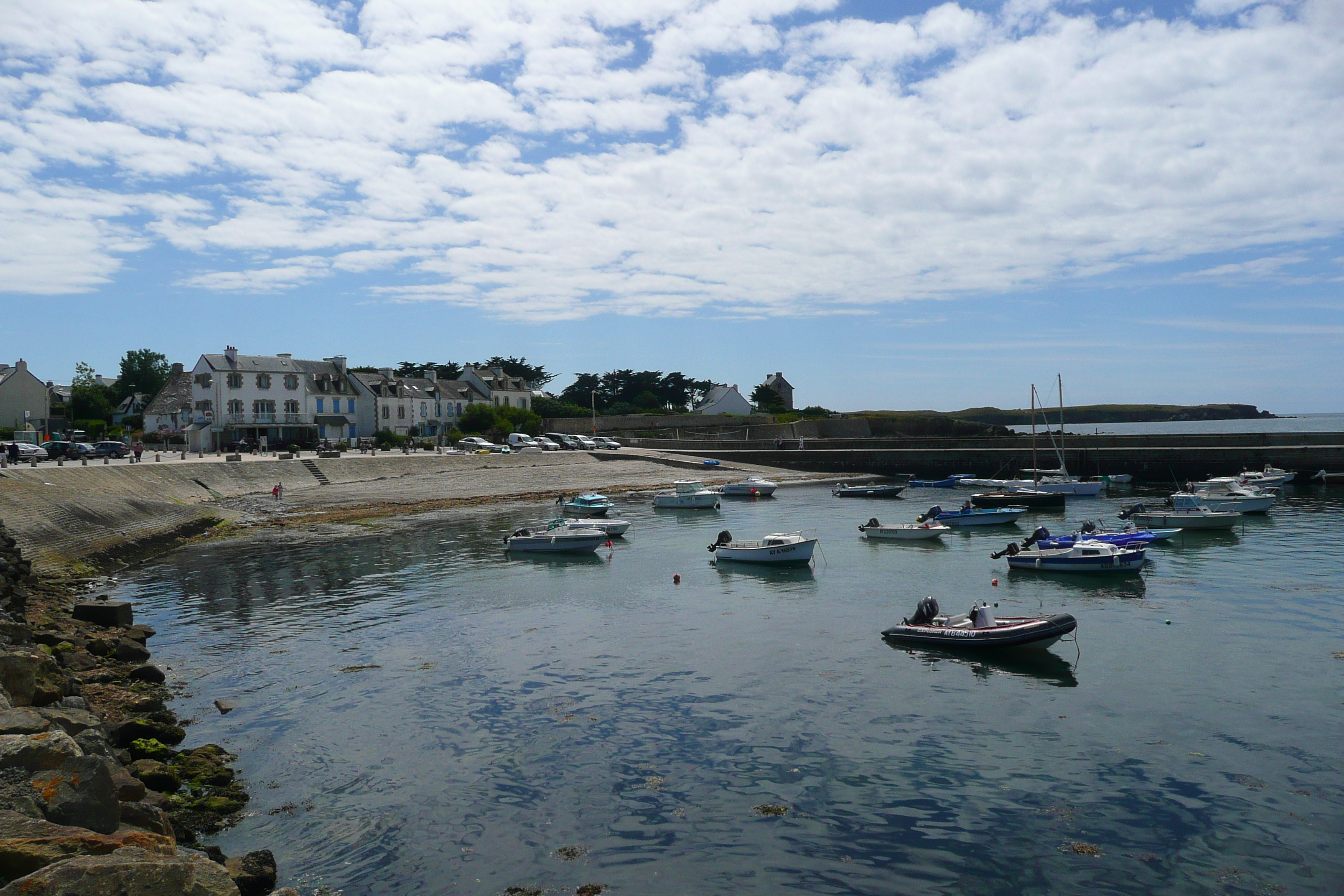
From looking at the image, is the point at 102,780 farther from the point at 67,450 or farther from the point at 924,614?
the point at 67,450

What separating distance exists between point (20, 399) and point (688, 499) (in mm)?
86624

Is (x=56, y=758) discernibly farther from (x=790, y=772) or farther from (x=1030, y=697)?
(x=1030, y=697)

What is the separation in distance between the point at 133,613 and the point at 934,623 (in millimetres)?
27904

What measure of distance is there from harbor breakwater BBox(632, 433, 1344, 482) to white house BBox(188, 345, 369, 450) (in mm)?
39844

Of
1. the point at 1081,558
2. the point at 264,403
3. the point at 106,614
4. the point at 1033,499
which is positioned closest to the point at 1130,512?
the point at 1033,499

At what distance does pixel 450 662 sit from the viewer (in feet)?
84.1

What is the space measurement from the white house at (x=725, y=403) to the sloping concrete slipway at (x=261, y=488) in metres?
58.0

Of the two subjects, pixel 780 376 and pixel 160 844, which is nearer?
pixel 160 844

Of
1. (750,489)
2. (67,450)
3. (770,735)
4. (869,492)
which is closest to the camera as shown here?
(770,735)

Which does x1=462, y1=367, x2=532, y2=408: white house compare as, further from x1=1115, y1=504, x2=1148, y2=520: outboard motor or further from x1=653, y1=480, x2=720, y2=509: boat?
x1=1115, y1=504, x2=1148, y2=520: outboard motor

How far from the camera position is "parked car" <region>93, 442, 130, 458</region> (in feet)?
245

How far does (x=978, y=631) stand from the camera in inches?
1024

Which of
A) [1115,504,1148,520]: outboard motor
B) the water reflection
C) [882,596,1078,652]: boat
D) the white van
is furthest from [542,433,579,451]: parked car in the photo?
the water reflection

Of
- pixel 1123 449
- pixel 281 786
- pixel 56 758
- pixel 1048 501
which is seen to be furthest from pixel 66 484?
pixel 1123 449
